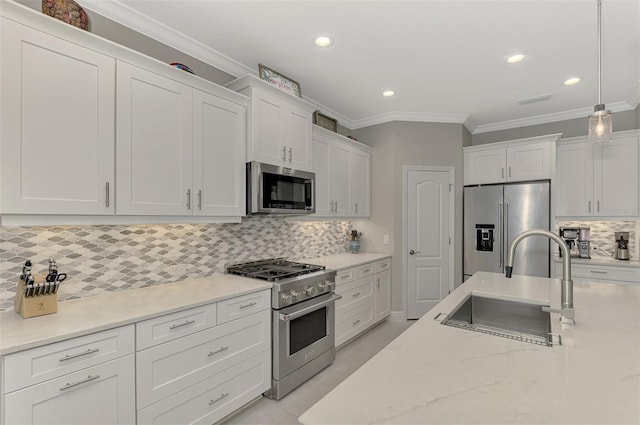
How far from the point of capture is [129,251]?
7.02 feet

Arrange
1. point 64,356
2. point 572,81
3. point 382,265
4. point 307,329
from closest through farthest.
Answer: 1. point 64,356
2. point 307,329
3. point 572,81
4. point 382,265

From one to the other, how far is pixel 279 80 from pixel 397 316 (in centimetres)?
335

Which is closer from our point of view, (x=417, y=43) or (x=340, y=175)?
(x=417, y=43)

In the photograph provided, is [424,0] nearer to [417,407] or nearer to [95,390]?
[417,407]

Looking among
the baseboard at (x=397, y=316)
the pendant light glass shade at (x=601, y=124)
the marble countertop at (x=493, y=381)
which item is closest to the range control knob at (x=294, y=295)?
the marble countertop at (x=493, y=381)

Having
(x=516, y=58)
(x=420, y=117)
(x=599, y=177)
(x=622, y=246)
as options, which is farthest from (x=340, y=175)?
(x=622, y=246)

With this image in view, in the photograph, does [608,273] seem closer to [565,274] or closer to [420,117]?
[420,117]

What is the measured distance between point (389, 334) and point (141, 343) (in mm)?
2902

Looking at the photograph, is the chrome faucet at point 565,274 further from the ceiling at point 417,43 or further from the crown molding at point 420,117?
the crown molding at point 420,117

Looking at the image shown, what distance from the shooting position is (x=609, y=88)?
334 cm

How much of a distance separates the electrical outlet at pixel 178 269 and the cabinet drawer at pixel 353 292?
1.53 meters

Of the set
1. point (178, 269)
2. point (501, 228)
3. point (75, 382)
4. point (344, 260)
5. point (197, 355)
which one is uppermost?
point (501, 228)

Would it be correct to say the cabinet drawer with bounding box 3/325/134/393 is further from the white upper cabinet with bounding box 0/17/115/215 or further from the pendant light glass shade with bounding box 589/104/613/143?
the pendant light glass shade with bounding box 589/104/613/143

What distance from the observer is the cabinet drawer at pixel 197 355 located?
168 cm
